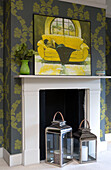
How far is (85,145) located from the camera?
3.21m

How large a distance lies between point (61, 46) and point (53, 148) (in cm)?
157

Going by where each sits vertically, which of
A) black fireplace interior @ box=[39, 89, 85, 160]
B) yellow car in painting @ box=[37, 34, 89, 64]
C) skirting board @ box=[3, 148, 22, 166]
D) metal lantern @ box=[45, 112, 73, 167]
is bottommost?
skirting board @ box=[3, 148, 22, 166]

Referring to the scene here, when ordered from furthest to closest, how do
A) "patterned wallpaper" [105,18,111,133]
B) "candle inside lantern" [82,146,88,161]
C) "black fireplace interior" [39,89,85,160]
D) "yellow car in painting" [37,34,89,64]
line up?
"patterned wallpaper" [105,18,111,133] < "black fireplace interior" [39,89,85,160] < "yellow car in painting" [37,34,89,64] < "candle inside lantern" [82,146,88,161]

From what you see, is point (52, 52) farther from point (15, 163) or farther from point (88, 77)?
point (15, 163)

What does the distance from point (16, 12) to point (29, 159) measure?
215cm

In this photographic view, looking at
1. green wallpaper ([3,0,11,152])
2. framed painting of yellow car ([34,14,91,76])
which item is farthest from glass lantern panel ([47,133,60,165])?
framed painting of yellow car ([34,14,91,76])

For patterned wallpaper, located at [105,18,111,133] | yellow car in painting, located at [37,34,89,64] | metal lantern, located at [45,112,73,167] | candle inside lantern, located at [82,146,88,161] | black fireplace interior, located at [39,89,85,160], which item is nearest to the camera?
metal lantern, located at [45,112,73,167]

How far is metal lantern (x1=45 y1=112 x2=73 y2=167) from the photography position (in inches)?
119

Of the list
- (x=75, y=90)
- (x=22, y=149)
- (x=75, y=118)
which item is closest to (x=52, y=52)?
(x=75, y=90)

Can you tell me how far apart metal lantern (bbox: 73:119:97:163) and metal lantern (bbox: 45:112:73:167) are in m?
0.11

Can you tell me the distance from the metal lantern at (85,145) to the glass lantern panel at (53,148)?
319mm

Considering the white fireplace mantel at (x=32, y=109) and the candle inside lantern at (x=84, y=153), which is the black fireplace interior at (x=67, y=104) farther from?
the candle inside lantern at (x=84, y=153)

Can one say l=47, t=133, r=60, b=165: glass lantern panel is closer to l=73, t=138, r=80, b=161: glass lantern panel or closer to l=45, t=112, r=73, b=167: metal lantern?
l=45, t=112, r=73, b=167: metal lantern

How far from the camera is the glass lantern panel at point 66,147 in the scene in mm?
3123
